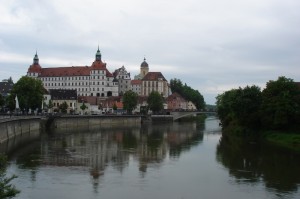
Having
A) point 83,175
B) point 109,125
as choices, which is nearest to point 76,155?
point 83,175

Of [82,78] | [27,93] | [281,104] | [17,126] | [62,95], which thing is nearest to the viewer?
[281,104]

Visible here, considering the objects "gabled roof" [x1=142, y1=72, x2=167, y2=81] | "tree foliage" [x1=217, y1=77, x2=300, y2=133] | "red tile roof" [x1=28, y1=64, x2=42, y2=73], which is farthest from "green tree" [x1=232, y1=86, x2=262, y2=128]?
"red tile roof" [x1=28, y1=64, x2=42, y2=73]

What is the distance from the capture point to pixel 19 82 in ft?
326

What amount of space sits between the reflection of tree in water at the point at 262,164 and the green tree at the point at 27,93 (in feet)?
164

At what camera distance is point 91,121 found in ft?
351

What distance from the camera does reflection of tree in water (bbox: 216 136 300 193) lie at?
36406mm

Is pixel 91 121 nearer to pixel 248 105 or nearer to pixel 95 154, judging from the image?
pixel 248 105

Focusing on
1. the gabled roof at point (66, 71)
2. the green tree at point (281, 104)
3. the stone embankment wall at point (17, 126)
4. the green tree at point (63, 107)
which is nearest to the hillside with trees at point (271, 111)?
the green tree at point (281, 104)

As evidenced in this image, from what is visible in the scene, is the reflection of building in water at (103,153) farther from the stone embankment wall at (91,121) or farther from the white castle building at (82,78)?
the white castle building at (82,78)

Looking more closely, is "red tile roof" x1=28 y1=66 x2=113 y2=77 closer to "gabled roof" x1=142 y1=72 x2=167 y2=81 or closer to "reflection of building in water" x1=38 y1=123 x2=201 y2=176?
"gabled roof" x1=142 y1=72 x2=167 y2=81

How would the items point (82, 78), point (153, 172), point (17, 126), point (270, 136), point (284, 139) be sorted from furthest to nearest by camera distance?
point (82, 78), point (17, 126), point (270, 136), point (284, 139), point (153, 172)

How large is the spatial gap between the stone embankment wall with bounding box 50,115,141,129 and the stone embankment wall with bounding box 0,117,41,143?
7.10 metres

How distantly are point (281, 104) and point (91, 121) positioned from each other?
50979mm

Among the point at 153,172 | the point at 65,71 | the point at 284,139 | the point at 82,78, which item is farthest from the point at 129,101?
the point at 153,172
